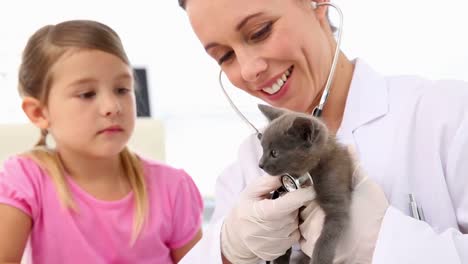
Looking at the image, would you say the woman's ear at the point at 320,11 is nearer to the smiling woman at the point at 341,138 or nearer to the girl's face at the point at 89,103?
the smiling woman at the point at 341,138

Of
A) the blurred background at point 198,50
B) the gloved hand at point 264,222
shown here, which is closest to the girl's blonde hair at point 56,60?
the gloved hand at point 264,222

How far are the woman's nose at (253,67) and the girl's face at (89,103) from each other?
46 centimetres

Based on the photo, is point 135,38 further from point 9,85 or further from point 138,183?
point 138,183

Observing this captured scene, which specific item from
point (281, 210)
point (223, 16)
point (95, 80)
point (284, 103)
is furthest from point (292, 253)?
point (95, 80)

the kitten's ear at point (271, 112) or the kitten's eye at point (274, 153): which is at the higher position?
the kitten's ear at point (271, 112)

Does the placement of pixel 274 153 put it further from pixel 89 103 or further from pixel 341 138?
pixel 89 103

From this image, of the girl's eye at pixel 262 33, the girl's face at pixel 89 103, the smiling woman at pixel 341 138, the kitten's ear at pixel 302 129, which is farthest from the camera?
the girl's face at pixel 89 103

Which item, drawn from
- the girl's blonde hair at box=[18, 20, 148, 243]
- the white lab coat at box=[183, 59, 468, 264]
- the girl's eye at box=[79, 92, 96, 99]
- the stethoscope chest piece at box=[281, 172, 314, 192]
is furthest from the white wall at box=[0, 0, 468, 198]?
the stethoscope chest piece at box=[281, 172, 314, 192]

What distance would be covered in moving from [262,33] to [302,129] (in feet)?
1.00

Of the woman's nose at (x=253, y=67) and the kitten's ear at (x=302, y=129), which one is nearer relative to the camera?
the kitten's ear at (x=302, y=129)

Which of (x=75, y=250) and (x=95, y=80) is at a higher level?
(x=95, y=80)

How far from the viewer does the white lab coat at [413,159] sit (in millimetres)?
861

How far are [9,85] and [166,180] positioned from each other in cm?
162

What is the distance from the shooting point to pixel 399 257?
85cm
